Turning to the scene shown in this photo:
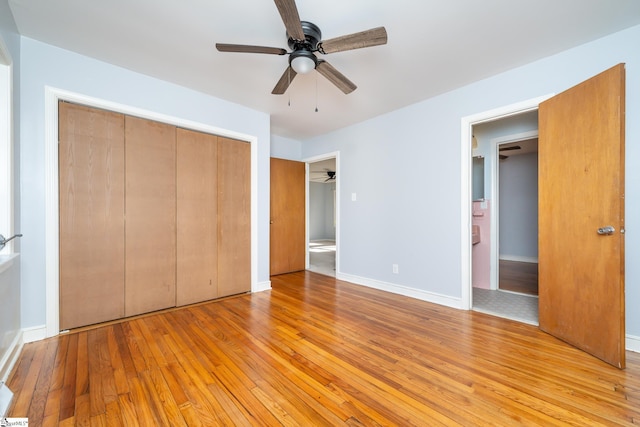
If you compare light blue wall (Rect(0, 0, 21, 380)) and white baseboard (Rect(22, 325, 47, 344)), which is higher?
light blue wall (Rect(0, 0, 21, 380))

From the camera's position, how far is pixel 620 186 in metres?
1.78

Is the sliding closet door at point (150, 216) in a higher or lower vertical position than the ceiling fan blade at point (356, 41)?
lower

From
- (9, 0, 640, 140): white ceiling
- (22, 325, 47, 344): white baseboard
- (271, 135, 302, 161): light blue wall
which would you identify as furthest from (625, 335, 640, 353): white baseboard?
(22, 325, 47, 344): white baseboard

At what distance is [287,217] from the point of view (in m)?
4.75

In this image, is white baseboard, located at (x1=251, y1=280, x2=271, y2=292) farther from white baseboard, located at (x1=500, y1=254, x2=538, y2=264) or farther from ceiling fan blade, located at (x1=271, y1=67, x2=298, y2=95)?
white baseboard, located at (x1=500, y1=254, x2=538, y2=264)

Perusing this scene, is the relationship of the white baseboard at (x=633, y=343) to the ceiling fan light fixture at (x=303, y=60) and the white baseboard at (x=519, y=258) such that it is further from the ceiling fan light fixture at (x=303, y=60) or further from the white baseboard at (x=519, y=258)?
the white baseboard at (x=519, y=258)

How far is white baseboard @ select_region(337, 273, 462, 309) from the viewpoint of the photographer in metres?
2.99

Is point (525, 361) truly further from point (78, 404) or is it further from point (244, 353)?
point (78, 404)

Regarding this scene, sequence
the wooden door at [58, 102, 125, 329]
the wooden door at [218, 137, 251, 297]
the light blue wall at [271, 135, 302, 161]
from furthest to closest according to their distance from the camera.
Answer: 1. the light blue wall at [271, 135, 302, 161]
2. the wooden door at [218, 137, 251, 297]
3. the wooden door at [58, 102, 125, 329]

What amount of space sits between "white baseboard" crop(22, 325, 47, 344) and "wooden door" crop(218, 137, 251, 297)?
60.3 inches

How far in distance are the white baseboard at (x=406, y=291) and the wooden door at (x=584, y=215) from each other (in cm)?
82

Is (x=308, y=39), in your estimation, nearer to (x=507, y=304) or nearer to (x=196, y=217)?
(x=196, y=217)

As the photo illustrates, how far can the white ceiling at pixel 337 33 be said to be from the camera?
180 cm

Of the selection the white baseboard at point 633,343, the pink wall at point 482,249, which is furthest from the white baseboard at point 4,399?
the pink wall at point 482,249
